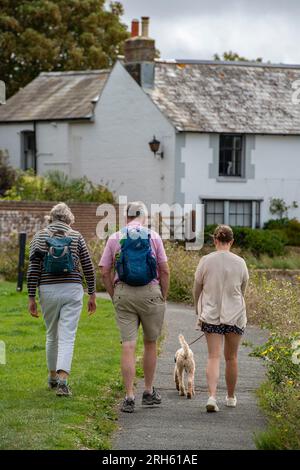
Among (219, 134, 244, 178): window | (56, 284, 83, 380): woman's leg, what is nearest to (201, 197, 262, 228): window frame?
(219, 134, 244, 178): window

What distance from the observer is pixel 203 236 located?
33.9 m

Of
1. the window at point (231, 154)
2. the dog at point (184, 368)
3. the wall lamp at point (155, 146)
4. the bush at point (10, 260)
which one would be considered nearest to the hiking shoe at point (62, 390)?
the dog at point (184, 368)

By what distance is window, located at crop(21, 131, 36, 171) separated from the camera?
41.8 meters

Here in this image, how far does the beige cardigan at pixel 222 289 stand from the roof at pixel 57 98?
2801cm

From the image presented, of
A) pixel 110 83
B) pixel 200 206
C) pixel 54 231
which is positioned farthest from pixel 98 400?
pixel 110 83

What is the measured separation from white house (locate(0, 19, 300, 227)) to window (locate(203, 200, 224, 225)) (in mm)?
31

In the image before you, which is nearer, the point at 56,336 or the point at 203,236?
the point at 56,336

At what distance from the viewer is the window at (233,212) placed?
3666 cm

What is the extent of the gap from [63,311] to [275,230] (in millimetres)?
24545

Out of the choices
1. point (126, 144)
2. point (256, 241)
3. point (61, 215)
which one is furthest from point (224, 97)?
point (61, 215)

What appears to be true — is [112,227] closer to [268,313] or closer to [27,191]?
[27,191]

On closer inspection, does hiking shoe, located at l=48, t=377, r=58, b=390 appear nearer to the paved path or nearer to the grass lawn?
the grass lawn

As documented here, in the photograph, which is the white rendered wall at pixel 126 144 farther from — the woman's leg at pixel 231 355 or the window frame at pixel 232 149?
the woman's leg at pixel 231 355
